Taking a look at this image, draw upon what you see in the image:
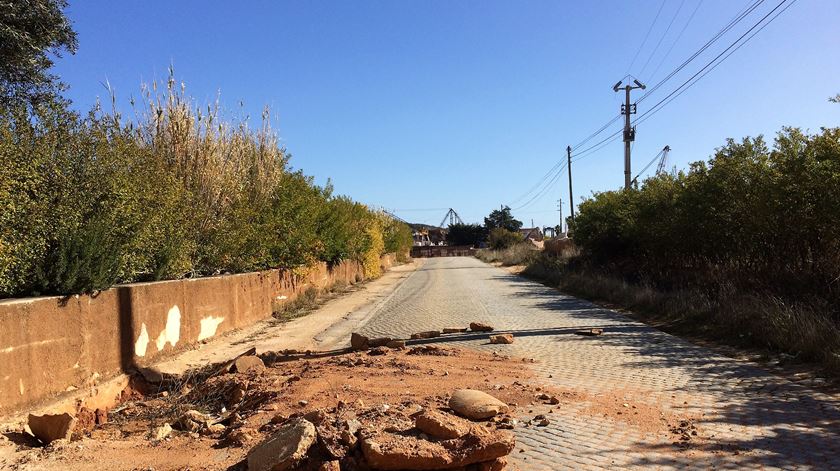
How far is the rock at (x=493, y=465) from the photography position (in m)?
4.38

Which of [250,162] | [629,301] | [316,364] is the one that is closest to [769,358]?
[316,364]

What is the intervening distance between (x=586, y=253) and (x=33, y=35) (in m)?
26.2

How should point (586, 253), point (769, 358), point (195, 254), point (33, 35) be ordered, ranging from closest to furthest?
point (769, 358) < point (33, 35) < point (195, 254) < point (586, 253)

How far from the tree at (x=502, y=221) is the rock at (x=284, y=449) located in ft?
403

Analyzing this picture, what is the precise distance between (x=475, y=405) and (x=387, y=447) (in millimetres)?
1558

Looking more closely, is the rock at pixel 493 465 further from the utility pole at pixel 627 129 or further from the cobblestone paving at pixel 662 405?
the utility pole at pixel 627 129

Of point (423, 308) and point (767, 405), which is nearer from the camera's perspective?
point (767, 405)

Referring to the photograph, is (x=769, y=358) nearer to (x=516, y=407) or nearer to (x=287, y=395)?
(x=516, y=407)

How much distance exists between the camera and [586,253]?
31.4 m

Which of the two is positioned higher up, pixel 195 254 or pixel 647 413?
pixel 195 254

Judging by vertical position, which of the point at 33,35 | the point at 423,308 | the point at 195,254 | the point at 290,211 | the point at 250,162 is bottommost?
the point at 423,308

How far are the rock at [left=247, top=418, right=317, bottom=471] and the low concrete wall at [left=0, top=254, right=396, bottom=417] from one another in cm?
344

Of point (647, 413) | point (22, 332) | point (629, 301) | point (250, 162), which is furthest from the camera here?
point (250, 162)

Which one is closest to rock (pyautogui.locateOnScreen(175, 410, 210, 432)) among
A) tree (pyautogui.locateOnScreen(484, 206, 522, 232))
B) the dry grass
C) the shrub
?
the dry grass
